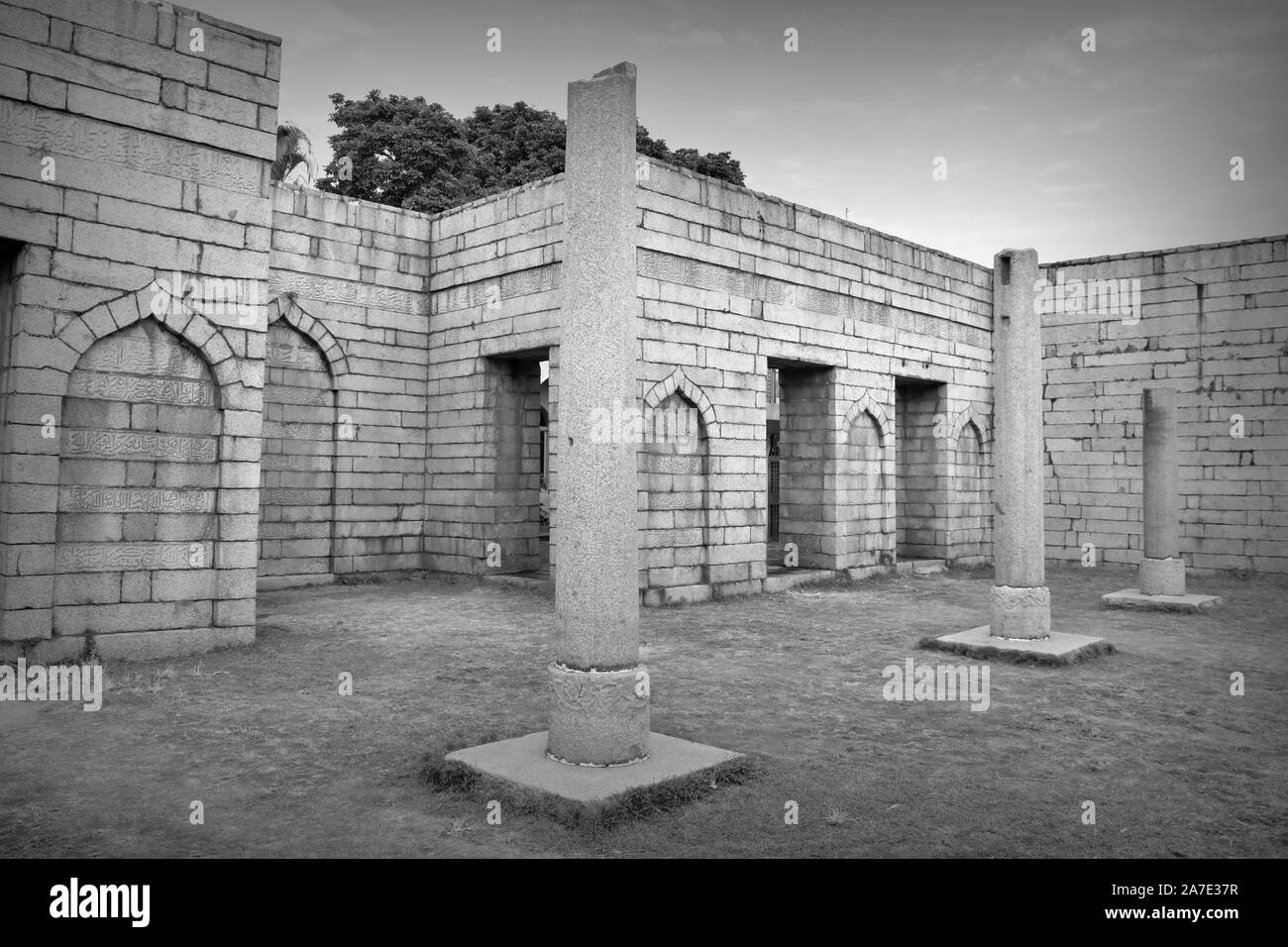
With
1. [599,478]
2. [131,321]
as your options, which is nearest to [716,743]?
[599,478]

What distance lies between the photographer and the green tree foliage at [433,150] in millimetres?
22922

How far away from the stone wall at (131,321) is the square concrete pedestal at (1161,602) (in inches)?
414

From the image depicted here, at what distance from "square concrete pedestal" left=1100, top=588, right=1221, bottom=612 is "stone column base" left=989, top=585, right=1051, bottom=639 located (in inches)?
153

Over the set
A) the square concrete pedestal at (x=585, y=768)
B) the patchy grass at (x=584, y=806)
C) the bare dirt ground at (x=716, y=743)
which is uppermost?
the square concrete pedestal at (x=585, y=768)

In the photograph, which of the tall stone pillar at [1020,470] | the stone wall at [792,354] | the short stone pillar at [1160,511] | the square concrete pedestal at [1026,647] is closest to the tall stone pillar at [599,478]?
the square concrete pedestal at [1026,647]

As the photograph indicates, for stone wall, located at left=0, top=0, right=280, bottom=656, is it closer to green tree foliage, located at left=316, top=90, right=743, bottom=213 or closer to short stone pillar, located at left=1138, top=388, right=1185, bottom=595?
short stone pillar, located at left=1138, top=388, right=1185, bottom=595

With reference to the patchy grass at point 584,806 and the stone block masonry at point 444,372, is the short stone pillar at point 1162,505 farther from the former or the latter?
the patchy grass at point 584,806

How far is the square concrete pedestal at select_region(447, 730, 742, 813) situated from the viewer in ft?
13.1

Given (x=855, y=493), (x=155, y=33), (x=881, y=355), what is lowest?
(x=855, y=493)

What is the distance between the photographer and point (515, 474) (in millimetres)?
13055

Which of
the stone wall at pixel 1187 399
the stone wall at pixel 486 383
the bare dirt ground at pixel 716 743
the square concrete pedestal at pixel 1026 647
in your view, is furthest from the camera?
the stone wall at pixel 1187 399
